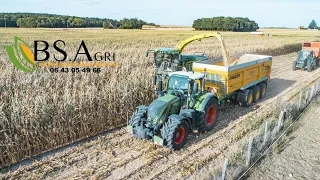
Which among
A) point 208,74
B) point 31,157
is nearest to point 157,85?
point 208,74

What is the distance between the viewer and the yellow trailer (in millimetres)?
8969

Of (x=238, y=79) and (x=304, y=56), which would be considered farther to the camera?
(x=304, y=56)

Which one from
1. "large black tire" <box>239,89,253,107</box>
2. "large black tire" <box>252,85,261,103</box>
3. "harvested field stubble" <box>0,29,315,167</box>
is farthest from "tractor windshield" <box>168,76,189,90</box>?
"large black tire" <box>252,85,261,103</box>

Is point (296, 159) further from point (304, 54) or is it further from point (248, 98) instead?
point (304, 54)

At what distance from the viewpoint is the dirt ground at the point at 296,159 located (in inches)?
230

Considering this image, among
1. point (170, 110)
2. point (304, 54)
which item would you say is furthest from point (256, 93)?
point (304, 54)

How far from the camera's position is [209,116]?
8.28 meters

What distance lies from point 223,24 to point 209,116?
3029 inches

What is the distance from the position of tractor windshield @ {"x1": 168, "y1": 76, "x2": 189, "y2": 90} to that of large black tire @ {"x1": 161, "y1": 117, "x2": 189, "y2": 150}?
3.94ft

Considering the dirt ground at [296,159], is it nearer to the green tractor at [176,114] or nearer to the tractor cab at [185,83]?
the green tractor at [176,114]

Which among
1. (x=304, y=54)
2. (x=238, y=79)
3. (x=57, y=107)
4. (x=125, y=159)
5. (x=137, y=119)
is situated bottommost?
(x=125, y=159)

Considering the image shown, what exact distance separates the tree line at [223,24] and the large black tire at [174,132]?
78054 millimetres

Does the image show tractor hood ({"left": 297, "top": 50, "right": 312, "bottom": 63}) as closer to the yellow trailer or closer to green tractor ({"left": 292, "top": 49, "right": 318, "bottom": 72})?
green tractor ({"left": 292, "top": 49, "right": 318, "bottom": 72})

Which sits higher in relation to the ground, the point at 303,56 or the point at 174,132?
the point at 303,56
